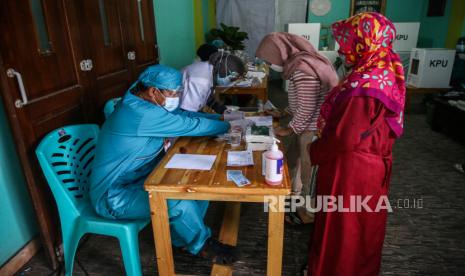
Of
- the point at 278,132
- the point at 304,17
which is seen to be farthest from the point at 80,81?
the point at 304,17

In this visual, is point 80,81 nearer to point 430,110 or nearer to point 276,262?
point 276,262

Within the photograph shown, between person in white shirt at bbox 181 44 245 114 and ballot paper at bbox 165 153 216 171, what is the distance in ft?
2.56

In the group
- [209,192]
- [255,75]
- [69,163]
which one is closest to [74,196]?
[69,163]

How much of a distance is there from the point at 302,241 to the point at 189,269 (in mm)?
715

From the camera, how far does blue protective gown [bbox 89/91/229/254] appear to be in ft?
4.67

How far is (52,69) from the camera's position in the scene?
1604mm

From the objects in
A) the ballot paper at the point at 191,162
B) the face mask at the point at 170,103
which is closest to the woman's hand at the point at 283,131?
the ballot paper at the point at 191,162

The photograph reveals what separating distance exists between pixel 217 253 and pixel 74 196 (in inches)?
32.2

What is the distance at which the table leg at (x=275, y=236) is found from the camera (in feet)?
4.06

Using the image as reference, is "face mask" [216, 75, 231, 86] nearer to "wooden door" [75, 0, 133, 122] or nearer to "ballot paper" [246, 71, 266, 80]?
"ballot paper" [246, 71, 266, 80]

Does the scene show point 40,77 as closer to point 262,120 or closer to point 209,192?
point 209,192

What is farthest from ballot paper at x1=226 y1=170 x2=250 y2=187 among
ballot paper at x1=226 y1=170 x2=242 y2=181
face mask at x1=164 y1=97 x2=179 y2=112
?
face mask at x1=164 y1=97 x2=179 y2=112

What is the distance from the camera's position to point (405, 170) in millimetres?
2826

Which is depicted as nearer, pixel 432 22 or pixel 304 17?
pixel 432 22
